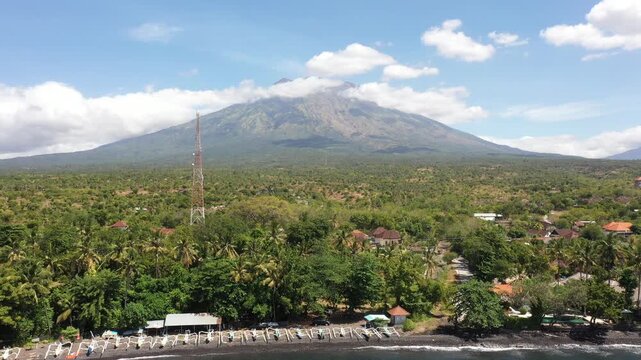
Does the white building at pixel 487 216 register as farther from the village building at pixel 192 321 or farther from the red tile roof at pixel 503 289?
the village building at pixel 192 321

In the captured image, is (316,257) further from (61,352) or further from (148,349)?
(61,352)

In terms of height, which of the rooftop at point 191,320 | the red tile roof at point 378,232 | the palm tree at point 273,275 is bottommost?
the rooftop at point 191,320

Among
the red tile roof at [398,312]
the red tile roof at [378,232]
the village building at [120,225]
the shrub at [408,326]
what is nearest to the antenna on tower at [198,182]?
the village building at [120,225]

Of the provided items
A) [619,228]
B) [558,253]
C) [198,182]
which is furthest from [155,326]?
[619,228]

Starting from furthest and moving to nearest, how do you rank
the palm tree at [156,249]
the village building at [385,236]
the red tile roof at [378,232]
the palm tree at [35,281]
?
the red tile roof at [378,232] < the village building at [385,236] < the palm tree at [156,249] < the palm tree at [35,281]

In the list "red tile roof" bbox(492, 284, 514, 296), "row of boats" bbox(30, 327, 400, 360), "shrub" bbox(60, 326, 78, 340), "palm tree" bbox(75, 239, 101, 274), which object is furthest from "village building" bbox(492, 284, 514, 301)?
"palm tree" bbox(75, 239, 101, 274)

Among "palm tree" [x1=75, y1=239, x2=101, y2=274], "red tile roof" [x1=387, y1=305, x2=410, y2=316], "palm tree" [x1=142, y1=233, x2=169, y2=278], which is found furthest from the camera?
"palm tree" [x1=142, y1=233, x2=169, y2=278]

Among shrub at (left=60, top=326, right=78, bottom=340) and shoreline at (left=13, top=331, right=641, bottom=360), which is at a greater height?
shrub at (left=60, top=326, right=78, bottom=340)

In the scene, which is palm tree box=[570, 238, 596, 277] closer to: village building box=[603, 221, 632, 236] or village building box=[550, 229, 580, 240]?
village building box=[550, 229, 580, 240]
